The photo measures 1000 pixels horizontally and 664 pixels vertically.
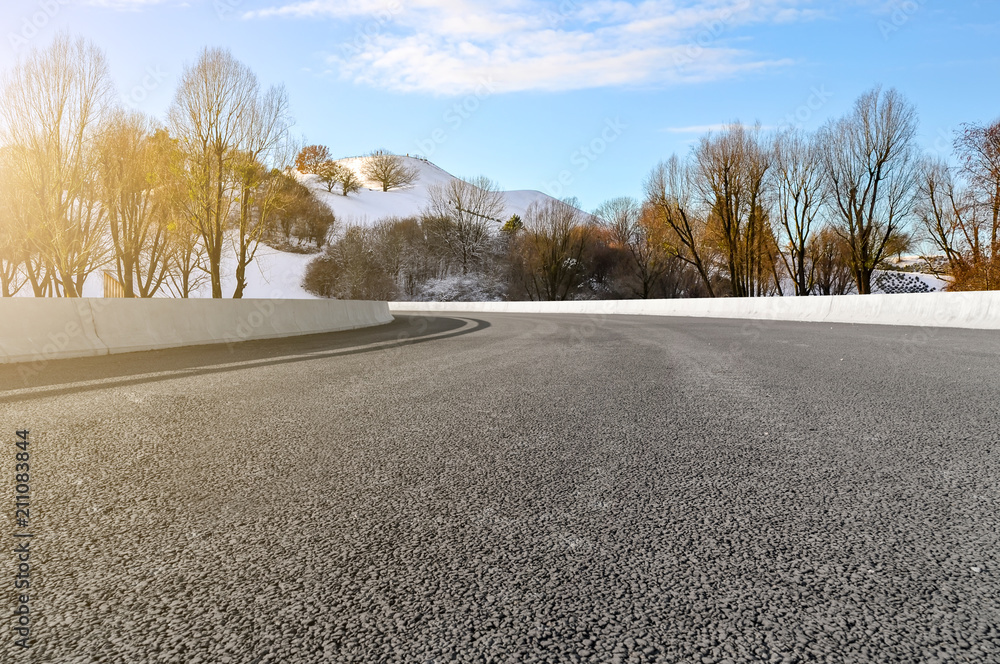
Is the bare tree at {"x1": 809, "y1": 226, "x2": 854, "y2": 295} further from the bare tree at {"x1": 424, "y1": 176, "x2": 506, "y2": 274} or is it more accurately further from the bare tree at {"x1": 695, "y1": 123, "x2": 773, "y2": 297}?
the bare tree at {"x1": 424, "y1": 176, "x2": 506, "y2": 274}

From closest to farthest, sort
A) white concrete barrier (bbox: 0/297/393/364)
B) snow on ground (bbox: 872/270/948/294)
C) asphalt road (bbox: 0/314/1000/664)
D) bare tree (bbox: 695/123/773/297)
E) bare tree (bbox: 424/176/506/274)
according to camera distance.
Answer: asphalt road (bbox: 0/314/1000/664), white concrete barrier (bbox: 0/297/393/364), bare tree (bbox: 695/123/773/297), snow on ground (bbox: 872/270/948/294), bare tree (bbox: 424/176/506/274)

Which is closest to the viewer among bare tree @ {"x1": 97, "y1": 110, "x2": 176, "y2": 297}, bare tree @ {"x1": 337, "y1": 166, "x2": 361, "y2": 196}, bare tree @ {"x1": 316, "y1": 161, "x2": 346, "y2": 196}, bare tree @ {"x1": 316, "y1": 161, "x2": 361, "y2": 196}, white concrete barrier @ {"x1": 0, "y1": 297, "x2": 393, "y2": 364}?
white concrete barrier @ {"x1": 0, "y1": 297, "x2": 393, "y2": 364}

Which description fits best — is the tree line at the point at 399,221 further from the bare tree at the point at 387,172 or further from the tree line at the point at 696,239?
the bare tree at the point at 387,172

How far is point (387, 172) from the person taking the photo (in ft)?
536

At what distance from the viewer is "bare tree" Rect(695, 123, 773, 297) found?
5044 centimetres

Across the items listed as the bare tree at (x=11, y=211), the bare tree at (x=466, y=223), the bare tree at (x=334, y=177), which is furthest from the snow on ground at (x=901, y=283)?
the bare tree at (x=334, y=177)

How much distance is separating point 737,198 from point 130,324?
48.7 m

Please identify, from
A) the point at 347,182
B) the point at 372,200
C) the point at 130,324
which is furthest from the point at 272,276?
the point at 130,324

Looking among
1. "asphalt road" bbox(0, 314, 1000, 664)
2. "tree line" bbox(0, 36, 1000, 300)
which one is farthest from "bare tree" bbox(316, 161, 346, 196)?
"asphalt road" bbox(0, 314, 1000, 664)

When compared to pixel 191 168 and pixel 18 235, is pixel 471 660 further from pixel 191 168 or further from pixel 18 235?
pixel 18 235

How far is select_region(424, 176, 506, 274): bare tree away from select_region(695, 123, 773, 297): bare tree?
142 ft

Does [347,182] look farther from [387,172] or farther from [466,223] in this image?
[466,223]

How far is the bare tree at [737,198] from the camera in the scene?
50.4 metres

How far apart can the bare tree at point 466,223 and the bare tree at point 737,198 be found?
142 feet
